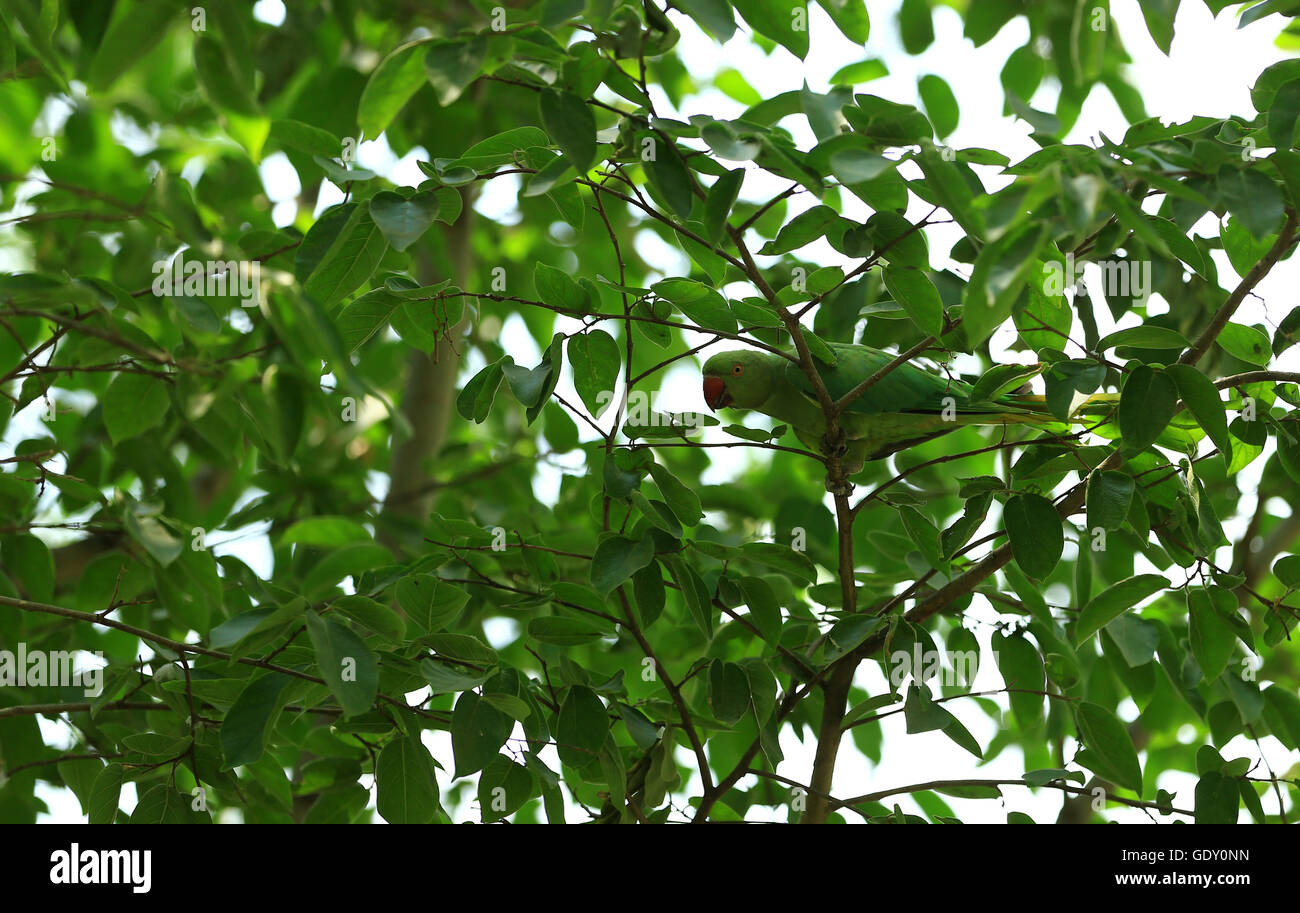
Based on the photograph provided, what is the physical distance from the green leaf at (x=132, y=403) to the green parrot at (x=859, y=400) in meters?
1.63

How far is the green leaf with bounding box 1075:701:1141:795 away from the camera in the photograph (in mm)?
2316

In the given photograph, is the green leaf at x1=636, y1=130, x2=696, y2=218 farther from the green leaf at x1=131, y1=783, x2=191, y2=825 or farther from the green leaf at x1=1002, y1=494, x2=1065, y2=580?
the green leaf at x1=131, y1=783, x2=191, y2=825

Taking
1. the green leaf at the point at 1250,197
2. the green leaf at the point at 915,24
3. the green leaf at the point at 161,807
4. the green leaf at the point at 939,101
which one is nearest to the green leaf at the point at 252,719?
the green leaf at the point at 161,807

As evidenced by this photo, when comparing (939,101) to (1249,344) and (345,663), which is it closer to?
(1249,344)

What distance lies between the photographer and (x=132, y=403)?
→ 96.1 inches

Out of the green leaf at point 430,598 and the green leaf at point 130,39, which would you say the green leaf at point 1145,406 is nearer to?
the green leaf at point 430,598

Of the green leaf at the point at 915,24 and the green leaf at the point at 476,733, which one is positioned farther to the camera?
the green leaf at the point at 915,24

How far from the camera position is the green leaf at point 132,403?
2.42 metres

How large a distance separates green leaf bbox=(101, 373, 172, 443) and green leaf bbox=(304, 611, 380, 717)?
→ 0.94m

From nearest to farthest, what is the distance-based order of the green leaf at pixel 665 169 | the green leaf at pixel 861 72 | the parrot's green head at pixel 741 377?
the green leaf at pixel 665 169 < the parrot's green head at pixel 741 377 < the green leaf at pixel 861 72

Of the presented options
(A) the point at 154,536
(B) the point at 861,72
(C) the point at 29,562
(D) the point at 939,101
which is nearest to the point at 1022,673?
(D) the point at 939,101

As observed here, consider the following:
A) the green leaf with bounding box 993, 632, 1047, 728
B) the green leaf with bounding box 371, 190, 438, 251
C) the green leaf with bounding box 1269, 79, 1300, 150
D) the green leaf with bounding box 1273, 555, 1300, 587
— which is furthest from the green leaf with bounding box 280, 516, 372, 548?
the green leaf with bounding box 1269, 79, 1300, 150

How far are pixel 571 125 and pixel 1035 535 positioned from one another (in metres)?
1.27
